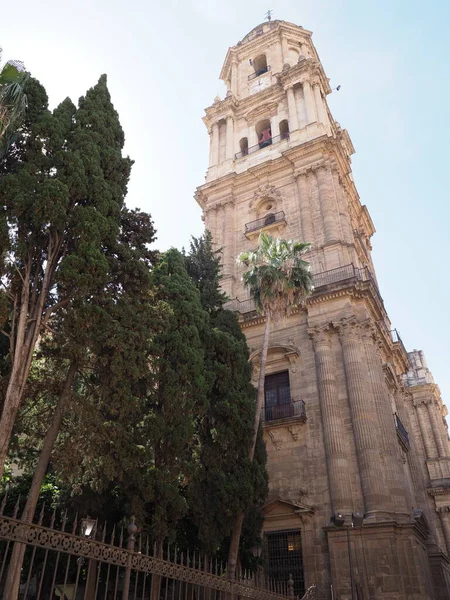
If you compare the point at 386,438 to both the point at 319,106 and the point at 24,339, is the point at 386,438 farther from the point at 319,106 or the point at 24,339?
the point at 319,106

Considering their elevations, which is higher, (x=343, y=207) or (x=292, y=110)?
(x=292, y=110)

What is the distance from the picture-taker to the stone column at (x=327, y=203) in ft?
74.2

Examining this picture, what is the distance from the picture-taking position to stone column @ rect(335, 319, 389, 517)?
15.3 metres

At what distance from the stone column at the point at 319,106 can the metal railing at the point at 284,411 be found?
16.0m

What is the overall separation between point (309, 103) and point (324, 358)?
16.1 meters

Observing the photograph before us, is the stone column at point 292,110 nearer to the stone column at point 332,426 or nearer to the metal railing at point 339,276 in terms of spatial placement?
the metal railing at point 339,276

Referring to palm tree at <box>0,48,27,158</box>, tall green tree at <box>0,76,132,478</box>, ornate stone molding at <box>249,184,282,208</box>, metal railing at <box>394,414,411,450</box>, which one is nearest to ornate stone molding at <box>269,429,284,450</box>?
metal railing at <box>394,414,411,450</box>

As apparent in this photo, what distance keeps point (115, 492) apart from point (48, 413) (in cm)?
247

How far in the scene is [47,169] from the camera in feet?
35.2

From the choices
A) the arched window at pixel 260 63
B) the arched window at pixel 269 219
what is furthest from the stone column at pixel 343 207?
the arched window at pixel 260 63

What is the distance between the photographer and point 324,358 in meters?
18.7

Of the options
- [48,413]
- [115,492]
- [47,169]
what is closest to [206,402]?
[115,492]

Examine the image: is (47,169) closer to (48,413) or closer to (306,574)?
(48,413)

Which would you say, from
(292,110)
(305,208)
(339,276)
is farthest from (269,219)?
(292,110)
